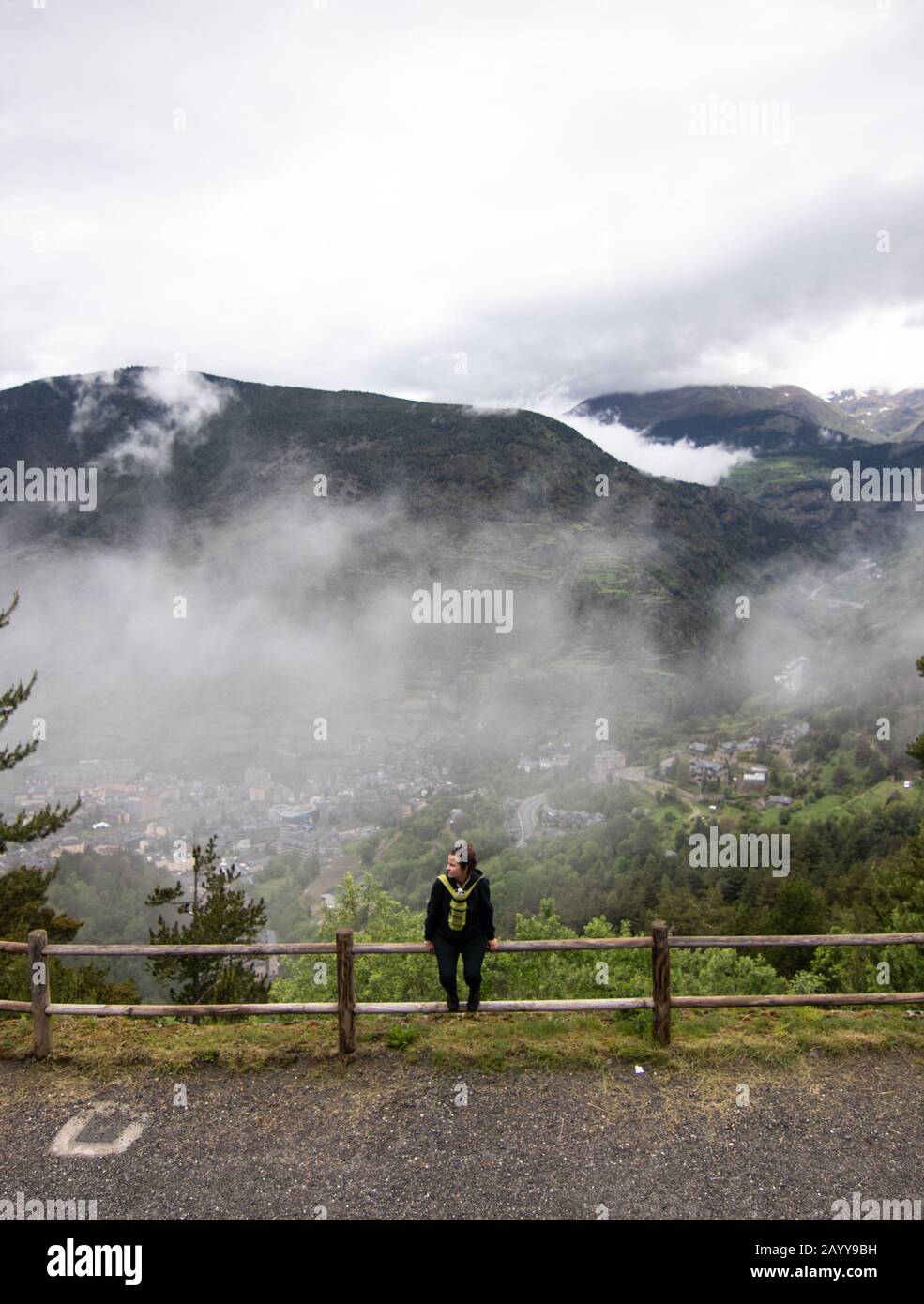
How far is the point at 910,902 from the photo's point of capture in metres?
25.4

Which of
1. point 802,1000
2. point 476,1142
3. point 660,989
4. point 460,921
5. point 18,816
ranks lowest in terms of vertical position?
point 476,1142

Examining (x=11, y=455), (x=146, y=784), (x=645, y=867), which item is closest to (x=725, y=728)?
(x=645, y=867)

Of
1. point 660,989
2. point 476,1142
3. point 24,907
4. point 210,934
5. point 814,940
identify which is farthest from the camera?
point 210,934

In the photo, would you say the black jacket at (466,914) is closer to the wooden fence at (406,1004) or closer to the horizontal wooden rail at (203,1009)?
the wooden fence at (406,1004)

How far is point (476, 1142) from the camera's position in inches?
261

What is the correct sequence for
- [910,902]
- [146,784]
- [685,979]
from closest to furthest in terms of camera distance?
[685,979] < [910,902] < [146,784]

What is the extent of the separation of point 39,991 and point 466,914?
16.1 feet

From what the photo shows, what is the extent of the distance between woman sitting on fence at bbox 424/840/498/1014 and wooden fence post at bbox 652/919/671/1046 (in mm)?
1830

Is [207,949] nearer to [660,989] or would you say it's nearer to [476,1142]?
[476,1142]

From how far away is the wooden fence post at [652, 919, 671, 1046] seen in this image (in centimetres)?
787

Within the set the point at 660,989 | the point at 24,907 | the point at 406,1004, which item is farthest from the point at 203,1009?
the point at 24,907

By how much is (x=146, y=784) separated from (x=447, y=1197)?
150 metres

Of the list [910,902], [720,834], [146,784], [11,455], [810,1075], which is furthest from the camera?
[11,455]
